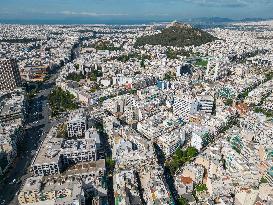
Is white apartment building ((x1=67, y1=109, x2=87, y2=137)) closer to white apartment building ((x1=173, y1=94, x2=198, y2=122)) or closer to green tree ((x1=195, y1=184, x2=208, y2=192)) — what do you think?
white apartment building ((x1=173, y1=94, x2=198, y2=122))

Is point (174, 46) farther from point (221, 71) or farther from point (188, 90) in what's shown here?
point (188, 90)

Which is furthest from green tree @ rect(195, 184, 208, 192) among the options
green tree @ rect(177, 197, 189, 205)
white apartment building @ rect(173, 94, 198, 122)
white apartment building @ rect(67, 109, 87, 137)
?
white apartment building @ rect(67, 109, 87, 137)

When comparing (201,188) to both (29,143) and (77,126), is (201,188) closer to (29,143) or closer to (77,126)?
(77,126)

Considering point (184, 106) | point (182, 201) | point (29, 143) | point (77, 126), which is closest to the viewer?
point (182, 201)

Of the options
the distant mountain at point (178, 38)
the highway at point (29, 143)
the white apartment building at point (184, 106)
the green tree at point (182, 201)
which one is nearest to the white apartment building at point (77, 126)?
the highway at point (29, 143)

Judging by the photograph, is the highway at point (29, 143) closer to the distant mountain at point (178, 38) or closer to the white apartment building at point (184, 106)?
the white apartment building at point (184, 106)

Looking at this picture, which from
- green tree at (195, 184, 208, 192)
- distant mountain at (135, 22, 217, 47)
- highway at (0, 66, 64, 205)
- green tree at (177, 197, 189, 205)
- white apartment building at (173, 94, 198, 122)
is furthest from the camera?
distant mountain at (135, 22, 217, 47)

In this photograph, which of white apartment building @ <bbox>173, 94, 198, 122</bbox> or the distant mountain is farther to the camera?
the distant mountain

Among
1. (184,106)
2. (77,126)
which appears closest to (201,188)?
(184,106)
